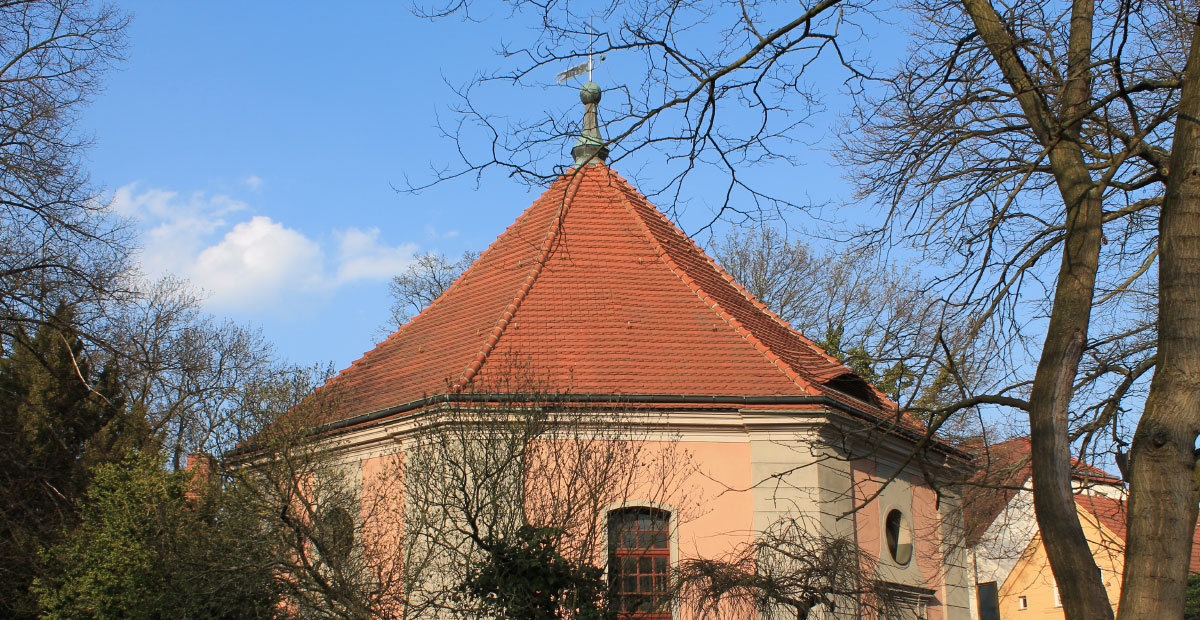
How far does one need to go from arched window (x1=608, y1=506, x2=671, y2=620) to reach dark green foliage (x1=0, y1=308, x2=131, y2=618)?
720cm

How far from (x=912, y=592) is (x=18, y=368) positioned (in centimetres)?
1500

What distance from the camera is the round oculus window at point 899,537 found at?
13164 millimetres

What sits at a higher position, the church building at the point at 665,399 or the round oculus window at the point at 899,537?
the church building at the point at 665,399

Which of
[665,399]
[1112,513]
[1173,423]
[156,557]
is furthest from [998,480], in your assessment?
[156,557]

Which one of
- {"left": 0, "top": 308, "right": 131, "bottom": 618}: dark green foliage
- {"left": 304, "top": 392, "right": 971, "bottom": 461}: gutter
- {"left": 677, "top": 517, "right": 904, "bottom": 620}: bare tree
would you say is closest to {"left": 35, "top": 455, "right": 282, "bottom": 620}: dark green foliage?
{"left": 0, "top": 308, "right": 131, "bottom": 618}: dark green foliage

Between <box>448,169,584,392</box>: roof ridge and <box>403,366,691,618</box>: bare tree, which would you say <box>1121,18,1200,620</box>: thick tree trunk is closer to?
<box>403,366,691,618</box>: bare tree

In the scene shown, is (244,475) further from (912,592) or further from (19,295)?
(912,592)

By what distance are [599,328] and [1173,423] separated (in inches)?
320

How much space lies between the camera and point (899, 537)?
1332 centimetres

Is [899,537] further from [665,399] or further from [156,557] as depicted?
[156,557]

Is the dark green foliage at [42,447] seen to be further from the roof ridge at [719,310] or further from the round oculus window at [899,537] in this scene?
the round oculus window at [899,537]

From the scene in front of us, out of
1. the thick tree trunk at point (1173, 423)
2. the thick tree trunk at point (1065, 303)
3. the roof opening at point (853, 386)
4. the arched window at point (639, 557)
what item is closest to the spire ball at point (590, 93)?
the roof opening at point (853, 386)

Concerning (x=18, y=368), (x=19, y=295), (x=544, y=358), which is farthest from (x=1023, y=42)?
(x=18, y=368)

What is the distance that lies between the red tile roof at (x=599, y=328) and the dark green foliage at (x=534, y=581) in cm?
210
